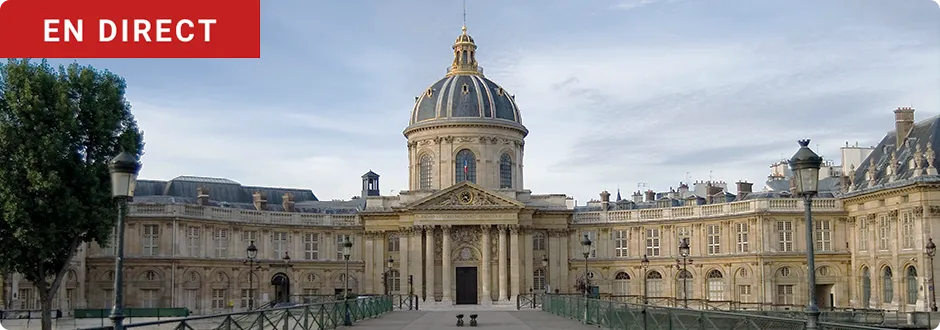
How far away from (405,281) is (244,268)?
1162cm

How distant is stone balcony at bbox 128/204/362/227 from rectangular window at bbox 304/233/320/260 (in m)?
0.93

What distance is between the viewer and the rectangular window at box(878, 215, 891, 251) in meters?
60.9

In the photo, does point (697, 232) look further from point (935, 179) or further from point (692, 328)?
point (692, 328)

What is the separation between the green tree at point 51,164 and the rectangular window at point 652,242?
41.1 m

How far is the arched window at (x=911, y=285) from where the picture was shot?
5766cm

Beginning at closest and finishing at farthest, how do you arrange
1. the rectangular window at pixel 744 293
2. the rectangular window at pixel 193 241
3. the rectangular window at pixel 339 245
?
1. the rectangular window at pixel 744 293
2. the rectangular window at pixel 193 241
3. the rectangular window at pixel 339 245

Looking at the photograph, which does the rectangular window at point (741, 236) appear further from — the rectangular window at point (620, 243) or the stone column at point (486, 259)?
the stone column at point (486, 259)

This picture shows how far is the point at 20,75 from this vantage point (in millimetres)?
43281

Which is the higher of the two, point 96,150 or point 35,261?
point 96,150

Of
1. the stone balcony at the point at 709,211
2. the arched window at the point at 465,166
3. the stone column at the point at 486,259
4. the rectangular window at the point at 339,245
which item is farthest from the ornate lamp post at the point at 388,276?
the stone balcony at the point at 709,211

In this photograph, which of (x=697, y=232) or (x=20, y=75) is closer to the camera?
(x=20, y=75)

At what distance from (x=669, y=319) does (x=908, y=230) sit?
120ft

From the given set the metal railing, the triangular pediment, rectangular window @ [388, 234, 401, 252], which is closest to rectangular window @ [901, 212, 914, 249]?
the triangular pediment

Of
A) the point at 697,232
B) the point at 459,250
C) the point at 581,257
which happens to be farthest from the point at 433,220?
the point at 697,232
